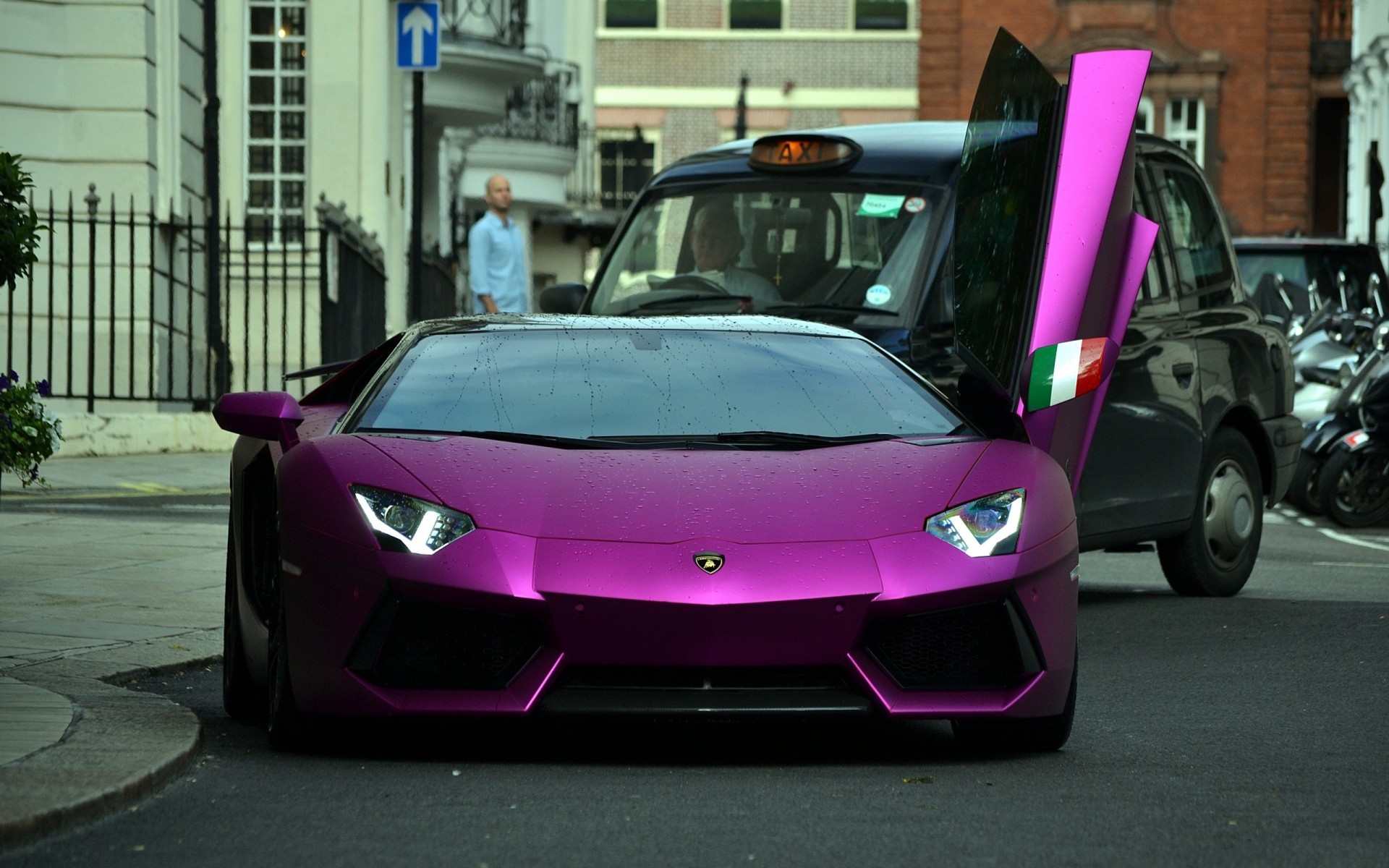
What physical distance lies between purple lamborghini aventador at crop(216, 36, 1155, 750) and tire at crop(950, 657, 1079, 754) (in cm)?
1

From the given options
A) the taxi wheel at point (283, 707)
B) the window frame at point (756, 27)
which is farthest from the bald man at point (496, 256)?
the window frame at point (756, 27)

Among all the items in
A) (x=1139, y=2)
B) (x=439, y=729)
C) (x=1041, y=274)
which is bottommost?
(x=439, y=729)

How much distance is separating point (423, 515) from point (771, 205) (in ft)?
15.7

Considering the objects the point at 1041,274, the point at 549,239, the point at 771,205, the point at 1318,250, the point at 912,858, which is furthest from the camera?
the point at 549,239

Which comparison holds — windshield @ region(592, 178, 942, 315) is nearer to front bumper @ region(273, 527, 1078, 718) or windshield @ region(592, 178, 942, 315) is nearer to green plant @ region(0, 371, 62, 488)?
green plant @ region(0, 371, 62, 488)

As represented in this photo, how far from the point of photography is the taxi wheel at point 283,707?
5.73 meters

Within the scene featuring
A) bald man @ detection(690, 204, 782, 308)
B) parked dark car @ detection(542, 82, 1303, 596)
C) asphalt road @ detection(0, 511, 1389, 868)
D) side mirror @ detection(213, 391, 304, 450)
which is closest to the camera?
asphalt road @ detection(0, 511, 1389, 868)

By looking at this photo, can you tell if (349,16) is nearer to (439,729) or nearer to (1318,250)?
(1318,250)

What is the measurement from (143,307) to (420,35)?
3.12m

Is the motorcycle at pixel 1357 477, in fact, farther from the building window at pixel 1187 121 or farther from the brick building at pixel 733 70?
the brick building at pixel 733 70

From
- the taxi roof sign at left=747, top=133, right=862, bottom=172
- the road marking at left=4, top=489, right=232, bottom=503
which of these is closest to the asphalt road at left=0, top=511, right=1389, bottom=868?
the taxi roof sign at left=747, top=133, right=862, bottom=172

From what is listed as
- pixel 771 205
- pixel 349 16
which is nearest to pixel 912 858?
pixel 771 205

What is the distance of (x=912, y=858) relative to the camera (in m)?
4.55

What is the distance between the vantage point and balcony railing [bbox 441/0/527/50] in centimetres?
2709
